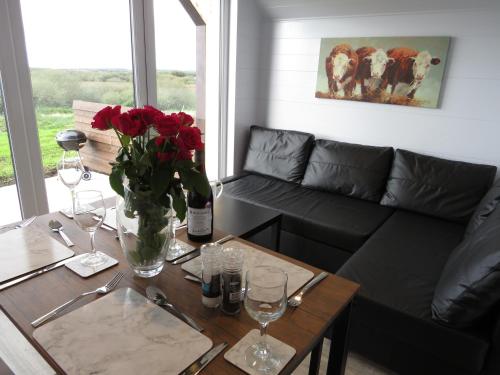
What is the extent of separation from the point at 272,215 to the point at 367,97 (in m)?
1.47

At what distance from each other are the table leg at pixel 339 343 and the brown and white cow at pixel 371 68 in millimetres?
2123

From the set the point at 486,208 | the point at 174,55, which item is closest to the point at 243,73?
the point at 174,55

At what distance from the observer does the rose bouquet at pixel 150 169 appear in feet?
3.05

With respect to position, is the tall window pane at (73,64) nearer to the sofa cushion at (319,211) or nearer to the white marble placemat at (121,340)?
the sofa cushion at (319,211)

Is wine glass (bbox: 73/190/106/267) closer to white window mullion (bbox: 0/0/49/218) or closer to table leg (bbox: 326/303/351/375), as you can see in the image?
table leg (bbox: 326/303/351/375)

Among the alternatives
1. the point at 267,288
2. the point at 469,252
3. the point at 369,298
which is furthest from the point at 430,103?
the point at 267,288

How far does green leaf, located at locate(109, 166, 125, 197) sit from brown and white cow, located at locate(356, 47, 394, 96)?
7.65 ft

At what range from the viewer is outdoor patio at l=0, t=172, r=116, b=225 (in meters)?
2.08

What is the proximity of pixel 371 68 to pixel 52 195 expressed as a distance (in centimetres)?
248

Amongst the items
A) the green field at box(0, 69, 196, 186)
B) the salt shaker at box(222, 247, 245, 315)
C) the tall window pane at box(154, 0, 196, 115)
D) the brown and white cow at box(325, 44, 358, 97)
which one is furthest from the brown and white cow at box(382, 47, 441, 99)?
the salt shaker at box(222, 247, 245, 315)

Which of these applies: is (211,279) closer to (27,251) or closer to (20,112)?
(27,251)

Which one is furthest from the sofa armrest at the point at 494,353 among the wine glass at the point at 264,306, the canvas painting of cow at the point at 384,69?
the canvas painting of cow at the point at 384,69

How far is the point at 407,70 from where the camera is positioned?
2.58 m

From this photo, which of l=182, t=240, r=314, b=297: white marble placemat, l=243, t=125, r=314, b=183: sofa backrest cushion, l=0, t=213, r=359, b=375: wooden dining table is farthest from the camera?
l=243, t=125, r=314, b=183: sofa backrest cushion
